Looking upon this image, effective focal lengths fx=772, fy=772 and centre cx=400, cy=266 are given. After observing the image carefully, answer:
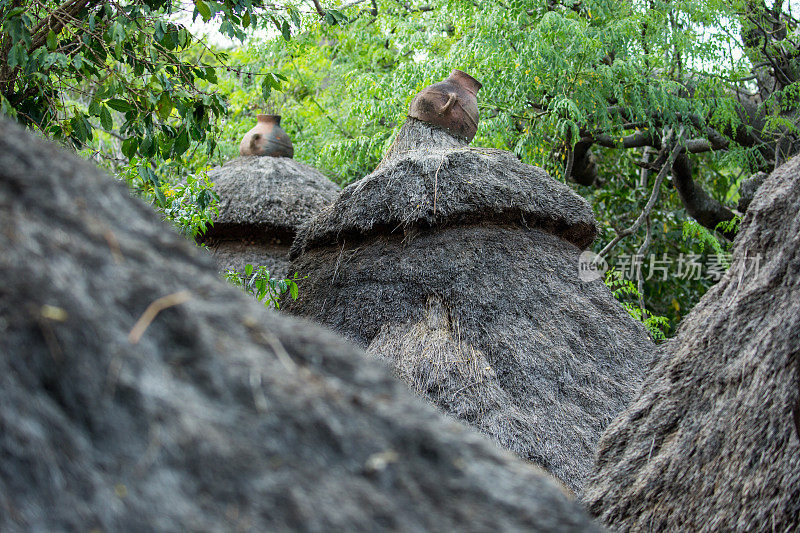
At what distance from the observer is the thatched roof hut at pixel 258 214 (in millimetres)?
8500

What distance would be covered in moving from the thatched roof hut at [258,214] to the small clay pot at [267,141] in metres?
0.66

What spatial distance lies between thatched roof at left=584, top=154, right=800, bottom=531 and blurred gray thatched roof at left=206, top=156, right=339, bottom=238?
6.09 m

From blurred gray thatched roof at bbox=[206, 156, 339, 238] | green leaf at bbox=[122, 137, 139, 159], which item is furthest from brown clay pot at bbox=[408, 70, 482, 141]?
green leaf at bbox=[122, 137, 139, 159]

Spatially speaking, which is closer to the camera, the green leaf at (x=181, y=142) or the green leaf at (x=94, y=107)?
the green leaf at (x=94, y=107)

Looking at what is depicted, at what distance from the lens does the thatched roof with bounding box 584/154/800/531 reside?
2.38 metres

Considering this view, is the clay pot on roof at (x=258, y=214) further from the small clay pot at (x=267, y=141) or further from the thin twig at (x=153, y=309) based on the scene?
the thin twig at (x=153, y=309)

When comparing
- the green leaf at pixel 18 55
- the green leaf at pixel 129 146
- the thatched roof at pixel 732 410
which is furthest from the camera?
the green leaf at pixel 129 146

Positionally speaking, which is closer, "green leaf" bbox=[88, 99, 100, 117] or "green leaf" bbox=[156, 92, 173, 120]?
"green leaf" bbox=[88, 99, 100, 117]

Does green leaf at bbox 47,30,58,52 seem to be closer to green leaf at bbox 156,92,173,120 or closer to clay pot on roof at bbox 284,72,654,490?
green leaf at bbox 156,92,173,120

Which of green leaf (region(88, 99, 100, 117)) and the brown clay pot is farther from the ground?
the brown clay pot

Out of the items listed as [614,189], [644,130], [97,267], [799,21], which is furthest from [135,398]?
[614,189]

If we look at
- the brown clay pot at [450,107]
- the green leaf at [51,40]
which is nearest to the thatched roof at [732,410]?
the green leaf at [51,40]

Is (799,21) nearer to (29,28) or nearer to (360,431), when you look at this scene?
(29,28)

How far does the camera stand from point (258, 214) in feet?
27.9
